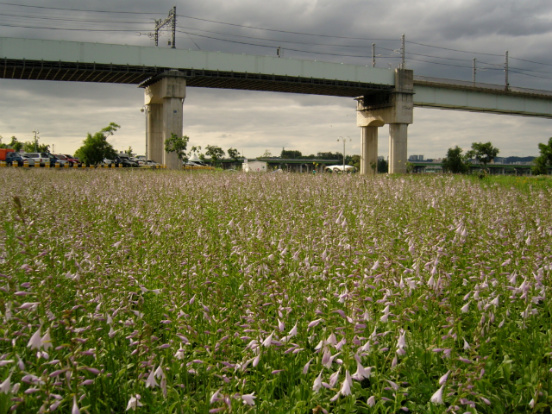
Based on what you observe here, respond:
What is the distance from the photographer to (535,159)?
69000 millimetres

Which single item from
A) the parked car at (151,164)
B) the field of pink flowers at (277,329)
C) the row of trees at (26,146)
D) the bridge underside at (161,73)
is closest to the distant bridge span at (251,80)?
the bridge underside at (161,73)

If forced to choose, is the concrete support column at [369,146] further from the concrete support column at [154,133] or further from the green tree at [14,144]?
the green tree at [14,144]

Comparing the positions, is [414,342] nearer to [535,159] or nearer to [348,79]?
[348,79]

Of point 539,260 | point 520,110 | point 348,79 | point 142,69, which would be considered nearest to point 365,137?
point 348,79

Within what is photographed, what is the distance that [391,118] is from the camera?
5222 centimetres

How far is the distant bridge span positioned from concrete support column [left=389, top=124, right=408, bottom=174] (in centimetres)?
12

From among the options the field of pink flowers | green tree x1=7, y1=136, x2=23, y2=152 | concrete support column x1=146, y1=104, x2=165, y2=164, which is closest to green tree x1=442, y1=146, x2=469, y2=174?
concrete support column x1=146, y1=104, x2=165, y2=164

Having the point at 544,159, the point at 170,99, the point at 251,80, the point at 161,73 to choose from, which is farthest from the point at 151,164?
the point at 544,159

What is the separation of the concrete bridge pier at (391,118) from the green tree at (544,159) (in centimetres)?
2807

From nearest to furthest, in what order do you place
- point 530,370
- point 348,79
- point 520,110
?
point 530,370, point 348,79, point 520,110

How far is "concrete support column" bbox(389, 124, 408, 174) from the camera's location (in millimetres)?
52281

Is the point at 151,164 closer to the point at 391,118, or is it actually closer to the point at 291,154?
the point at 391,118

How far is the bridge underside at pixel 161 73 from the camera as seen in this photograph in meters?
38.6

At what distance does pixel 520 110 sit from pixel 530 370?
67.6 metres
